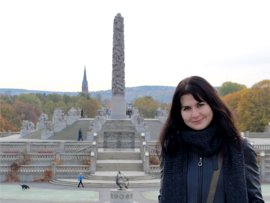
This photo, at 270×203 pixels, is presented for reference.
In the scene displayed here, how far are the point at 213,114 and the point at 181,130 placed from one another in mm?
325

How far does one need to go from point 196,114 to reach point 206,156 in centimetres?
34

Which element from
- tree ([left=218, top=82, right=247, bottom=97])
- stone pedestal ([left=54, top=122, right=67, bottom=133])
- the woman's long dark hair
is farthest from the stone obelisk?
tree ([left=218, top=82, right=247, bottom=97])

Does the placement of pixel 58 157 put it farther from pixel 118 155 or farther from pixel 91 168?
pixel 118 155

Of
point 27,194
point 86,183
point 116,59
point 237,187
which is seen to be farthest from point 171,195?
point 116,59

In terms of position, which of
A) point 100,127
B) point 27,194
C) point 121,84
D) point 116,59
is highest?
point 116,59

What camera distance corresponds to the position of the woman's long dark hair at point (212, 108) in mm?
3163

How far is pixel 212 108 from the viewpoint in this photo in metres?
3.27

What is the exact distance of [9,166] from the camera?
24453 mm

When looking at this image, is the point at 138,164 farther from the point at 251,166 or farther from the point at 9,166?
the point at 251,166

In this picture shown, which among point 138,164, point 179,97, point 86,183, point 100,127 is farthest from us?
point 100,127

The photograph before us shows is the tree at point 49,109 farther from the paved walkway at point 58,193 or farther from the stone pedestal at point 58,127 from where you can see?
the paved walkway at point 58,193

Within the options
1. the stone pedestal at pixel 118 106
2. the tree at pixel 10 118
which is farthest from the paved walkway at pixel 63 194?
the tree at pixel 10 118

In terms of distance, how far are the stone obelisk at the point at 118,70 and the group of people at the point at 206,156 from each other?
45122mm

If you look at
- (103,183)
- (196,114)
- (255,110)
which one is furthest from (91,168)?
(255,110)
